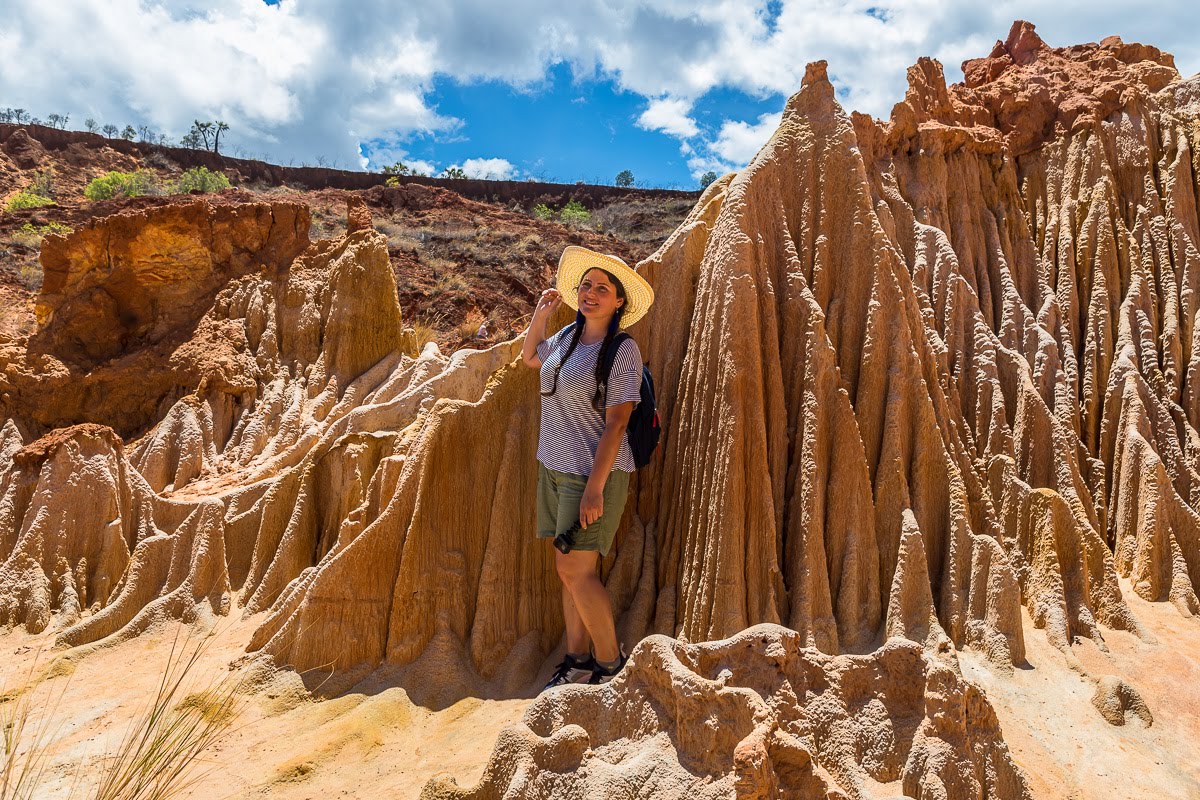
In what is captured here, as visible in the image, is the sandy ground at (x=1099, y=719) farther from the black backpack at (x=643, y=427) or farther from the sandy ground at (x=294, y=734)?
the sandy ground at (x=294, y=734)

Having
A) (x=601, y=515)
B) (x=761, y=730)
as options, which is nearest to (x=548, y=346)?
(x=601, y=515)

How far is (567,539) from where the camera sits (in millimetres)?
4184

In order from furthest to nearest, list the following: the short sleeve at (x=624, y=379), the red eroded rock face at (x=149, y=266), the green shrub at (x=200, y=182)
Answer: the green shrub at (x=200, y=182)
the red eroded rock face at (x=149, y=266)
the short sleeve at (x=624, y=379)

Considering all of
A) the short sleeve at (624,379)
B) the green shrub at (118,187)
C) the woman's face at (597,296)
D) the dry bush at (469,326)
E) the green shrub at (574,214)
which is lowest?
the short sleeve at (624,379)

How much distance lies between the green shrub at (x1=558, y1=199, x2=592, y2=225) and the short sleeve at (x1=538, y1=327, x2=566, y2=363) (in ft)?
99.7

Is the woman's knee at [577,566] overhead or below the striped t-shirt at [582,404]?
below

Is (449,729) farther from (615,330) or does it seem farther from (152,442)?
(152,442)

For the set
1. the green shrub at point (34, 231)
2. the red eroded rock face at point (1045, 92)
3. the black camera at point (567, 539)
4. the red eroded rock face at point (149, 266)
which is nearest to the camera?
the black camera at point (567, 539)

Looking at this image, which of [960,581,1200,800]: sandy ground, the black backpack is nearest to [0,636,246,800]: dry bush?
the black backpack

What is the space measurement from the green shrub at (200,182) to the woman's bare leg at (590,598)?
32.5 m

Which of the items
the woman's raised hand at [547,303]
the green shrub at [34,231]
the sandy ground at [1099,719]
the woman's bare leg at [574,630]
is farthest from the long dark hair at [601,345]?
the green shrub at [34,231]

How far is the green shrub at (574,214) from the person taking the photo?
116ft

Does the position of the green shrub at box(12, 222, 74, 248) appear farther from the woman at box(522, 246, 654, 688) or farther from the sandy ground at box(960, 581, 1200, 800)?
the sandy ground at box(960, 581, 1200, 800)

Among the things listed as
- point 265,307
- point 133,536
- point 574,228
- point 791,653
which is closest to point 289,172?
point 574,228
